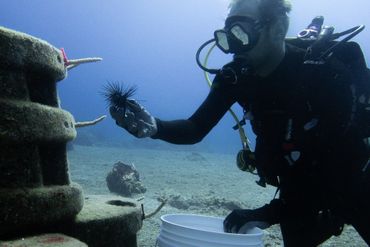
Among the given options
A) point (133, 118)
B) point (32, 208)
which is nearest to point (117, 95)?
point (133, 118)

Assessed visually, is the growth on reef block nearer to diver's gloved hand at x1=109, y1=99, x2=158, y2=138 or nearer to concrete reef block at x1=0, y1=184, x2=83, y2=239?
concrete reef block at x1=0, y1=184, x2=83, y2=239

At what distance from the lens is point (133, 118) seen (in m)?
2.77

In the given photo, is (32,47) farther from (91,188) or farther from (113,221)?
(91,188)

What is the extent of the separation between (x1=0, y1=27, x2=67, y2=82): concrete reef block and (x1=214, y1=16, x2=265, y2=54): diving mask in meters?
1.75

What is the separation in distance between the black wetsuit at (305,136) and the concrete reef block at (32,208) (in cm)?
107

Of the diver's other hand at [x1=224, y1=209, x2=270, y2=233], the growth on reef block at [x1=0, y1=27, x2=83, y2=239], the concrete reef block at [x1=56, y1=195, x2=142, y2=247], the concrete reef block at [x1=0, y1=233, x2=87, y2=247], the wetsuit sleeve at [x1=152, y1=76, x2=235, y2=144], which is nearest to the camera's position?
the concrete reef block at [x1=0, y1=233, x2=87, y2=247]

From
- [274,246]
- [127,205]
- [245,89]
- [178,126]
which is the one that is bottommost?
[274,246]

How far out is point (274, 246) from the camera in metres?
5.78

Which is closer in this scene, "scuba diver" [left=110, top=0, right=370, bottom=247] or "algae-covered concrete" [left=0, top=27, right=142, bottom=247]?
"algae-covered concrete" [left=0, top=27, right=142, bottom=247]

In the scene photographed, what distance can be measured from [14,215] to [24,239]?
164 mm

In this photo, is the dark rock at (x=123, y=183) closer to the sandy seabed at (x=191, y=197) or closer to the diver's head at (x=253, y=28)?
the sandy seabed at (x=191, y=197)

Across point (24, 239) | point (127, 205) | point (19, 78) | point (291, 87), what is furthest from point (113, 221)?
point (291, 87)

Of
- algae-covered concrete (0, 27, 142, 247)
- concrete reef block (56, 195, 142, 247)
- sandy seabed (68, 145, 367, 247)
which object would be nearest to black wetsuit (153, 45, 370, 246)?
concrete reef block (56, 195, 142, 247)

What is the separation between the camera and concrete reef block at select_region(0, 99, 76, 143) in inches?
83.4
